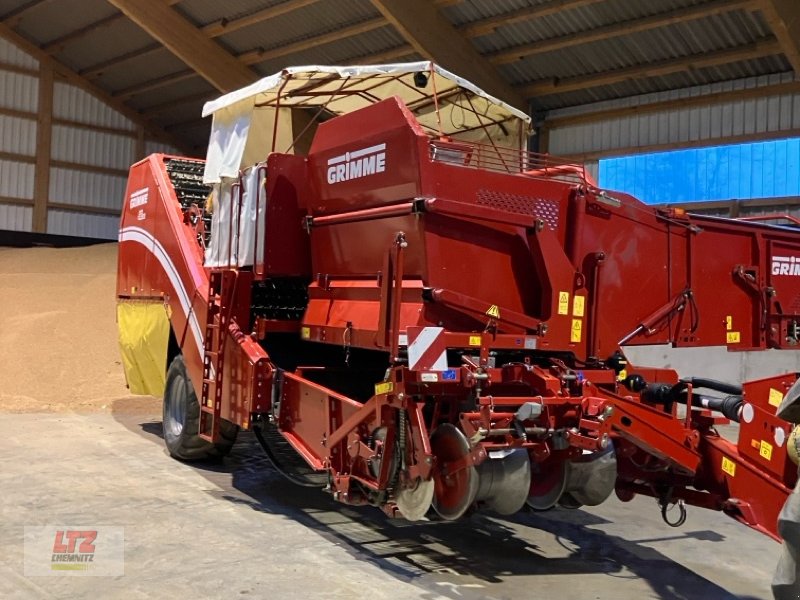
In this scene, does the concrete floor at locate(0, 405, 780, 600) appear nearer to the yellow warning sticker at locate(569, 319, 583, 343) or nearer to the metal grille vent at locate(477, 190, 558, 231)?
the yellow warning sticker at locate(569, 319, 583, 343)

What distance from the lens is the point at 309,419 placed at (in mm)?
5590

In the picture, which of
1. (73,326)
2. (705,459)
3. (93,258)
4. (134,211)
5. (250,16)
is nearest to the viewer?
(705,459)

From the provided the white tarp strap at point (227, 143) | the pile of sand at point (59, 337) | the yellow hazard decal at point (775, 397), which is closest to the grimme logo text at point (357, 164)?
the white tarp strap at point (227, 143)

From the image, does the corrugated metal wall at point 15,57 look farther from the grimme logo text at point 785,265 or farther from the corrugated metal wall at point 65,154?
the grimme logo text at point 785,265

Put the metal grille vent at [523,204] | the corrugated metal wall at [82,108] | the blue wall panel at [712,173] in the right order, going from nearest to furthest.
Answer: the metal grille vent at [523,204] < the blue wall panel at [712,173] < the corrugated metal wall at [82,108]

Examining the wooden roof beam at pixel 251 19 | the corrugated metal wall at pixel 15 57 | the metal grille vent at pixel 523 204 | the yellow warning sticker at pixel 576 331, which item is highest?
the corrugated metal wall at pixel 15 57

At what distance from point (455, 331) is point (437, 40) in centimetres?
1113

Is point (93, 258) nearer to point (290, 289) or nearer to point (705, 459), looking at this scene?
point (290, 289)

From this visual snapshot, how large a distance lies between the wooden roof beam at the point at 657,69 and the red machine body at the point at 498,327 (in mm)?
8359

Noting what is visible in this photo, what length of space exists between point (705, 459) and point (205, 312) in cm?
399

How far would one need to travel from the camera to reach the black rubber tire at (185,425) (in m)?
7.26

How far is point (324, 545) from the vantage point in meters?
5.14

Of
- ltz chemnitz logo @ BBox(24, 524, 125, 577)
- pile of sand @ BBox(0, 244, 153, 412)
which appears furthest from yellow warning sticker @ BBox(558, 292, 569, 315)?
pile of sand @ BBox(0, 244, 153, 412)

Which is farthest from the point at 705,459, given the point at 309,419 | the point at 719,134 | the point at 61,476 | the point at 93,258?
the point at 93,258
